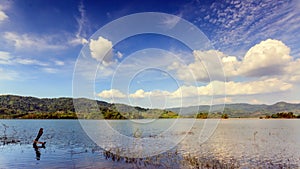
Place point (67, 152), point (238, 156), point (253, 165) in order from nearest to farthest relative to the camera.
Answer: point (253, 165)
point (238, 156)
point (67, 152)

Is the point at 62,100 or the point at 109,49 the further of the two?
the point at 62,100

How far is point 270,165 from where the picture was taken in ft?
70.4

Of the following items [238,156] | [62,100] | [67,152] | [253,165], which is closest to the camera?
[253,165]

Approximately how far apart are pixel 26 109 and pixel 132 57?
549 ft

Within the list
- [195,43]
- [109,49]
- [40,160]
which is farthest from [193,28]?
[40,160]

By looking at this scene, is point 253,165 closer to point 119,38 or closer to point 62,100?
point 119,38

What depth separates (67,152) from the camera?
27.5 m

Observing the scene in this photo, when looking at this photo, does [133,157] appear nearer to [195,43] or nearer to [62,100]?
[195,43]

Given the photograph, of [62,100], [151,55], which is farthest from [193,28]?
[62,100]

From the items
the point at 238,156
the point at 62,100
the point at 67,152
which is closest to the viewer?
the point at 238,156

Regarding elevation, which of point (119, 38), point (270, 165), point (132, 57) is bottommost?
point (270, 165)

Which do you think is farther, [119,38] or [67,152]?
[67,152]

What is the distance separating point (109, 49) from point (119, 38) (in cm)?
145

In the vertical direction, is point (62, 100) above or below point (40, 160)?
above
